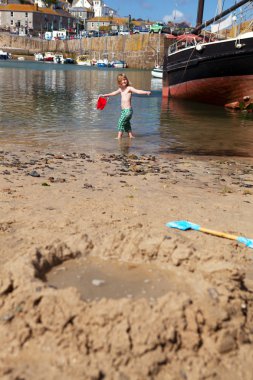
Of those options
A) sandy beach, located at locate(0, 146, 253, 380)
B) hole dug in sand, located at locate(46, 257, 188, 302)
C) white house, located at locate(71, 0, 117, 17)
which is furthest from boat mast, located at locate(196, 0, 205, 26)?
white house, located at locate(71, 0, 117, 17)

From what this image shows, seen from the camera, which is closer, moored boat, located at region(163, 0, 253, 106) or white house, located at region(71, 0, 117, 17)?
moored boat, located at region(163, 0, 253, 106)

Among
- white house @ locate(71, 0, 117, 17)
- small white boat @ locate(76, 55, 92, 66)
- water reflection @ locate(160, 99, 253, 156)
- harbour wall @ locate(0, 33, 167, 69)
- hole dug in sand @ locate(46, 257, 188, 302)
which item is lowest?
hole dug in sand @ locate(46, 257, 188, 302)

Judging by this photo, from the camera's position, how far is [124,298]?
8.25ft

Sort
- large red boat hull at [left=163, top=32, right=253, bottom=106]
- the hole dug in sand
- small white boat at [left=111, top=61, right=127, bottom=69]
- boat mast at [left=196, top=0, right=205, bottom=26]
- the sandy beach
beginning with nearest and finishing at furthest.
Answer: the sandy beach, the hole dug in sand, large red boat hull at [left=163, top=32, right=253, bottom=106], boat mast at [left=196, top=0, right=205, bottom=26], small white boat at [left=111, top=61, right=127, bottom=69]

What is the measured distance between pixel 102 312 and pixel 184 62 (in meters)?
20.4

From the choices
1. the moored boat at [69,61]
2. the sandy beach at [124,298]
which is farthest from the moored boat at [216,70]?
the moored boat at [69,61]

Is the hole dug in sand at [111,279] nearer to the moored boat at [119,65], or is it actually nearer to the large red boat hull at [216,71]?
the large red boat hull at [216,71]

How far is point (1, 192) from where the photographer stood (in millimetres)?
5062

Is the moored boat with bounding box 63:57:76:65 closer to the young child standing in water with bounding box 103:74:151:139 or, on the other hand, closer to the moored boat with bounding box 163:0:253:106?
the moored boat with bounding box 163:0:253:106

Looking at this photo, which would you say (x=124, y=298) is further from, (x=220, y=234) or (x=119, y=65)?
(x=119, y=65)

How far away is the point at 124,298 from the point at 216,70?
17.1 meters

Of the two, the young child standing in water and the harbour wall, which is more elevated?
the harbour wall

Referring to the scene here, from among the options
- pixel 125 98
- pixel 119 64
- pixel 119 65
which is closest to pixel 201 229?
pixel 125 98

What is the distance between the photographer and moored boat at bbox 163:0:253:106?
16.8 m
